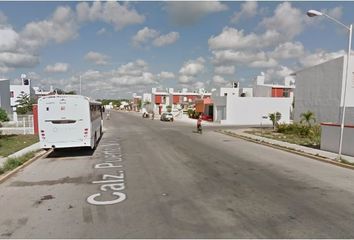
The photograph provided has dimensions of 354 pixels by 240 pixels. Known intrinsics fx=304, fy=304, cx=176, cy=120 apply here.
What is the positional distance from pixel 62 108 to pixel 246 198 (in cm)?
1035

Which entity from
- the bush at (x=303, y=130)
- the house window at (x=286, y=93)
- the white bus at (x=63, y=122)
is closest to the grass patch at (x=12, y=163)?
the white bus at (x=63, y=122)

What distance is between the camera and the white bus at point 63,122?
14438 millimetres

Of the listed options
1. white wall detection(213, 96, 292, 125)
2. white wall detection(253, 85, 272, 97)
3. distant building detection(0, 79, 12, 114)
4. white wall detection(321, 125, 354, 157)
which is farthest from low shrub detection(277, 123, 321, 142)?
distant building detection(0, 79, 12, 114)

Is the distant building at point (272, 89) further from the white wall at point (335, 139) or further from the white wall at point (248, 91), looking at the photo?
the white wall at point (335, 139)

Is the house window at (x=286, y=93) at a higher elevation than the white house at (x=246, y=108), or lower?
higher

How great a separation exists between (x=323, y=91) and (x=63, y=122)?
76.0 ft

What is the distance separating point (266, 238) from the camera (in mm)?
5258

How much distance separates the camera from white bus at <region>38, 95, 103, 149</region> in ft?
47.4

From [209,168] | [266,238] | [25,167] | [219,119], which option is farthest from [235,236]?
[219,119]

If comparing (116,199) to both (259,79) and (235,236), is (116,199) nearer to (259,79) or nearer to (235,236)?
(235,236)

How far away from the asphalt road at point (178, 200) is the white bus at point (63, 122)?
1644mm

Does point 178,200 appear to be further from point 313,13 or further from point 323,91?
point 323,91

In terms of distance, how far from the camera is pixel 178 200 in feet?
24.5

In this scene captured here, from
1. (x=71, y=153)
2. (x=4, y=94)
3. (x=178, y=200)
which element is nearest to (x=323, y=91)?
(x=71, y=153)
